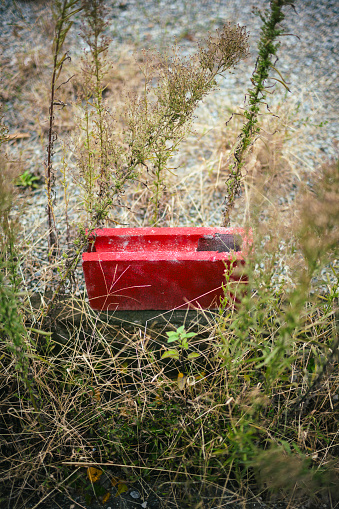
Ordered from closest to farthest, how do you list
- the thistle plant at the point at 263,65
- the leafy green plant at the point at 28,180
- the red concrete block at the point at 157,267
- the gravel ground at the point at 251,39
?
the thistle plant at the point at 263,65 < the red concrete block at the point at 157,267 < the leafy green plant at the point at 28,180 < the gravel ground at the point at 251,39

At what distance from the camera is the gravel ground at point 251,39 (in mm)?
3756

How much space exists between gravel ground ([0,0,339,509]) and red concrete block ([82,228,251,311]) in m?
1.17

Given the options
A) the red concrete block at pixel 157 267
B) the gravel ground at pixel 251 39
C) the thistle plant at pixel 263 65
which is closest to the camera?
the thistle plant at pixel 263 65

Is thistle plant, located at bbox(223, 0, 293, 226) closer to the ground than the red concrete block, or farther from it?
farther from it

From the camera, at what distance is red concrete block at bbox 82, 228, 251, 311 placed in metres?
1.93

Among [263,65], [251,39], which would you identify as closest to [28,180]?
[263,65]

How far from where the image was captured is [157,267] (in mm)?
1951

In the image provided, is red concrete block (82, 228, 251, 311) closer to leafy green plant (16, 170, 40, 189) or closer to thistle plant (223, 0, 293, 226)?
thistle plant (223, 0, 293, 226)

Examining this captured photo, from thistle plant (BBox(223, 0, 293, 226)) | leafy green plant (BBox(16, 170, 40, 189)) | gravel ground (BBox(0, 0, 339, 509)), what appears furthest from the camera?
gravel ground (BBox(0, 0, 339, 509))

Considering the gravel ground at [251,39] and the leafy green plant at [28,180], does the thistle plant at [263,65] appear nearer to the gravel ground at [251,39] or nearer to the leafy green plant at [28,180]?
the gravel ground at [251,39]

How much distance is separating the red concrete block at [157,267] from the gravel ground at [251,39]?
1.17 metres

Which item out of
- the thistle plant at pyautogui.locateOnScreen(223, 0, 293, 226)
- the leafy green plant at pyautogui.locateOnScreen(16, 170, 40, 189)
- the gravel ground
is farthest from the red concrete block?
the leafy green plant at pyautogui.locateOnScreen(16, 170, 40, 189)

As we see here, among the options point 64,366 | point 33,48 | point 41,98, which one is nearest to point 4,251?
point 64,366

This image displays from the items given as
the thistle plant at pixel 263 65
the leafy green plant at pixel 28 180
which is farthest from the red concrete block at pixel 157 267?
the leafy green plant at pixel 28 180
